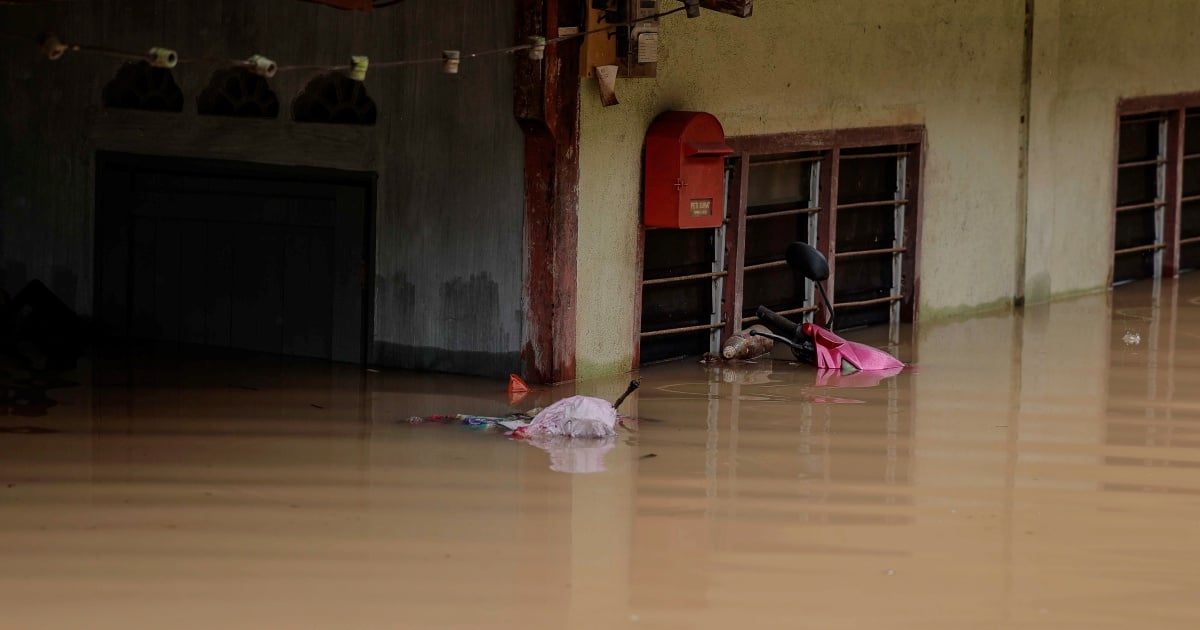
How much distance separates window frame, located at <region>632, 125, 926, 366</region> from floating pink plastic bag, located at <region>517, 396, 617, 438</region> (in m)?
2.04

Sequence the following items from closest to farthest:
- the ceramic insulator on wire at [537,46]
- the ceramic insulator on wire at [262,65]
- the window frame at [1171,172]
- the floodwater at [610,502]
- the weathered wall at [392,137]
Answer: the floodwater at [610,502], the ceramic insulator on wire at [262,65], the ceramic insulator on wire at [537,46], the weathered wall at [392,137], the window frame at [1171,172]

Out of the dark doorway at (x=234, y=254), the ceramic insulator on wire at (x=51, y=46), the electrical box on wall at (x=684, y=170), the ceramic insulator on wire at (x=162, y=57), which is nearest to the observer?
the ceramic insulator on wire at (x=51, y=46)

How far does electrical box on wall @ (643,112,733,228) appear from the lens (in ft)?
32.5

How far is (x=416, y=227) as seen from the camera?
394 inches

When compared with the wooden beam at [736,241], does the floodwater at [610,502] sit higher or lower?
lower

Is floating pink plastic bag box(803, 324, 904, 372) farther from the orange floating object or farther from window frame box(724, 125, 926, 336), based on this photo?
the orange floating object

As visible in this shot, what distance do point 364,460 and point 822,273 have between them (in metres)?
3.99

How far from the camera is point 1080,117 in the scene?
14102mm

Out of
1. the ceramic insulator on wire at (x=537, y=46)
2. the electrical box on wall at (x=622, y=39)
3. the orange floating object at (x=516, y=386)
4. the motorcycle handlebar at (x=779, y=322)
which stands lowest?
the orange floating object at (x=516, y=386)

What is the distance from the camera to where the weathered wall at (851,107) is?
994 centimetres

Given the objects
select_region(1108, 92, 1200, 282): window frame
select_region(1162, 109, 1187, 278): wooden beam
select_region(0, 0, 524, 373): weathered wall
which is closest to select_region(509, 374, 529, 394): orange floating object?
select_region(0, 0, 524, 373): weathered wall

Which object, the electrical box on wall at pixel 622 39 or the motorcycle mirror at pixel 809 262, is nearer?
the electrical box on wall at pixel 622 39

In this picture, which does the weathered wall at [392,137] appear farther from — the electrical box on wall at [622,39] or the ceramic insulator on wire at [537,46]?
the ceramic insulator on wire at [537,46]

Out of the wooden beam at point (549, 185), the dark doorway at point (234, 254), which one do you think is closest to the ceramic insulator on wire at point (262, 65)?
the wooden beam at point (549, 185)
